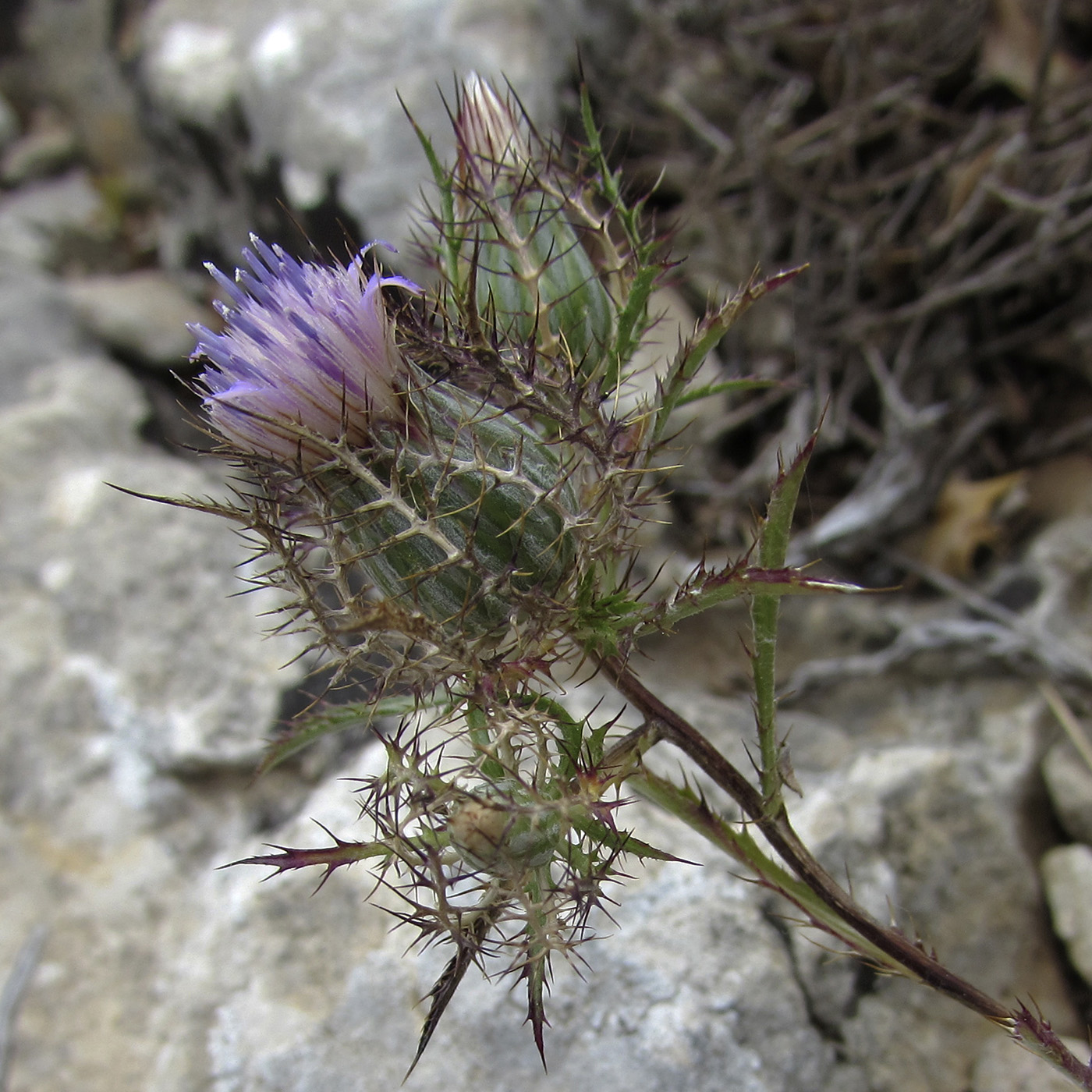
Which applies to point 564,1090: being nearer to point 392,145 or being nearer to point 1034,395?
point 1034,395

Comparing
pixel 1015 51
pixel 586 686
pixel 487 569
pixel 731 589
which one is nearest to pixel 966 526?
pixel 586 686

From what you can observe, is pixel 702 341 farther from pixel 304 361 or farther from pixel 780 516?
pixel 304 361

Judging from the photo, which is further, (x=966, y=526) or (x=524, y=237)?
(x=966, y=526)

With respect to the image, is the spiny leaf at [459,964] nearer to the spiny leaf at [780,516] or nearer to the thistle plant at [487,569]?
the thistle plant at [487,569]

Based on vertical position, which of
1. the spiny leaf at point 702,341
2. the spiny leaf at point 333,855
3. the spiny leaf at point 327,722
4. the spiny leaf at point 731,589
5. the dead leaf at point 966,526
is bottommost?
the dead leaf at point 966,526

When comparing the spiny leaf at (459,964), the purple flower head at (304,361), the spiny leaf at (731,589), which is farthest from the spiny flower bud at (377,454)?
the spiny leaf at (459,964)

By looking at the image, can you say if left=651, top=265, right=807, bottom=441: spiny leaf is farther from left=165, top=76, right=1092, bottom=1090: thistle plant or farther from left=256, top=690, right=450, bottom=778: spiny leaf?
left=256, top=690, right=450, bottom=778: spiny leaf

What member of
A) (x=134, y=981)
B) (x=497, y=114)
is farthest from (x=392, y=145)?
(x=134, y=981)
